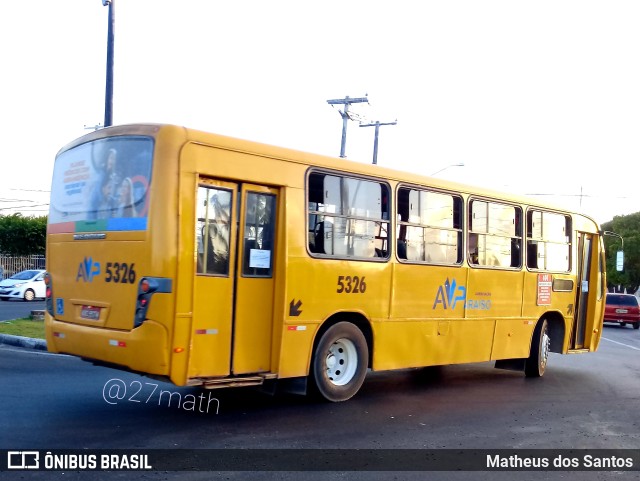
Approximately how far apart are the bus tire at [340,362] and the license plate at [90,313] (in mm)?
2685

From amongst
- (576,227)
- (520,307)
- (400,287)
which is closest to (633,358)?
(576,227)

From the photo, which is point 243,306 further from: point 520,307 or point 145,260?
point 520,307

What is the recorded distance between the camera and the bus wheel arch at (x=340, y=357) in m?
9.41

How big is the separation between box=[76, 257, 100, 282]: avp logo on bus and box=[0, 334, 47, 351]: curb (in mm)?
5933

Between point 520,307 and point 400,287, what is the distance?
11.2 ft

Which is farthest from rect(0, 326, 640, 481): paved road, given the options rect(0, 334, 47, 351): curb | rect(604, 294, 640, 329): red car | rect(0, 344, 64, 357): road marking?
rect(604, 294, 640, 329): red car

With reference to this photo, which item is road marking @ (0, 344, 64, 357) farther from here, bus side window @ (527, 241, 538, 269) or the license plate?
bus side window @ (527, 241, 538, 269)

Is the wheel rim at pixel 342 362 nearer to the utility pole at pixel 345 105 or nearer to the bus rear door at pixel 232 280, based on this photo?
the bus rear door at pixel 232 280

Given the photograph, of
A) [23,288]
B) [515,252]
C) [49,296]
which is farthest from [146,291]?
[23,288]

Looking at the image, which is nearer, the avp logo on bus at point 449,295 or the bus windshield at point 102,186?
the bus windshield at point 102,186

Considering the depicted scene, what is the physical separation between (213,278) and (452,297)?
14.9 feet

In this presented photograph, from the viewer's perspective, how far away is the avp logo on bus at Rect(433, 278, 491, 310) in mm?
11219

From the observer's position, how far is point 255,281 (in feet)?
28.5

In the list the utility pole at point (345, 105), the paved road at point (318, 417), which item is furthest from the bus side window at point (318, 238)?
the utility pole at point (345, 105)
